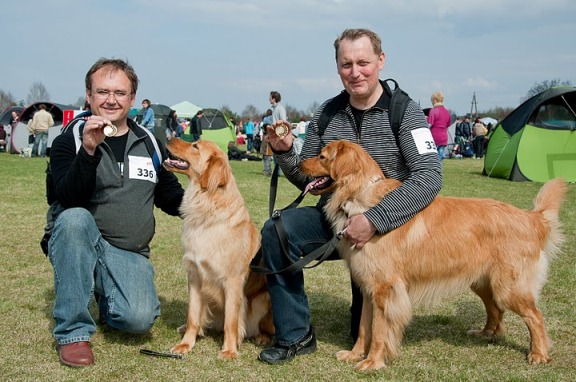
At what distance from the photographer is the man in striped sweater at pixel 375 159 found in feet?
11.4

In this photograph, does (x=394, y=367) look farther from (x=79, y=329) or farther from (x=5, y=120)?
(x=5, y=120)

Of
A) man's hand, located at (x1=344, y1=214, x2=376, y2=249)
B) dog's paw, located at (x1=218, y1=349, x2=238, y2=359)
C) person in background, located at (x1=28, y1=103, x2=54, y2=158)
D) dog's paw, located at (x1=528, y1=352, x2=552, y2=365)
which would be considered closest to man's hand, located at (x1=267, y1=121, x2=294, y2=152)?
man's hand, located at (x1=344, y1=214, x2=376, y2=249)

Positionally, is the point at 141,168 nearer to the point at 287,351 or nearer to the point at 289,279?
the point at 289,279

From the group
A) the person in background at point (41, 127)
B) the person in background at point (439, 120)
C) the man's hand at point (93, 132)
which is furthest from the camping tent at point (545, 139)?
the person in background at point (41, 127)

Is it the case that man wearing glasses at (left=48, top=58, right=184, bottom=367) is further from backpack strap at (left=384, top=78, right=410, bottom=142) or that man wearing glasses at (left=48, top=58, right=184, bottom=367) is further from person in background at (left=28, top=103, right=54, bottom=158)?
person in background at (left=28, top=103, right=54, bottom=158)

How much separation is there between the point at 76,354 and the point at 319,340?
1691mm

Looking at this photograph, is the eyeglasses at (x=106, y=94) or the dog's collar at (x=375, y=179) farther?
the eyeglasses at (x=106, y=94)

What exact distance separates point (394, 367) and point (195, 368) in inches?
49.5

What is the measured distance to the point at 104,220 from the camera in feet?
12.1

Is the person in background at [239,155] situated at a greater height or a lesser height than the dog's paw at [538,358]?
greater

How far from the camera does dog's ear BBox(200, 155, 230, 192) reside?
382 cm

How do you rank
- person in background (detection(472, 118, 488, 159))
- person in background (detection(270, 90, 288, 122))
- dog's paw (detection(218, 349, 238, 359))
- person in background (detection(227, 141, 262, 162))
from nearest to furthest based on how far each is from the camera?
dog's paw (detection(218, 349, 238, 359))
person in background (detection(270, 90, 288, 122))
person in background (detection(227, 141, 262, 162))
person in background (detection(472, 118, 488, 159))

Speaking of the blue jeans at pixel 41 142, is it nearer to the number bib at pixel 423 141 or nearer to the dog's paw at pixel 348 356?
the dog's paw at pixel 348 356

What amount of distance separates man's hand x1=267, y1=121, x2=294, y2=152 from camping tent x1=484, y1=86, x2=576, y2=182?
41.0 feet
